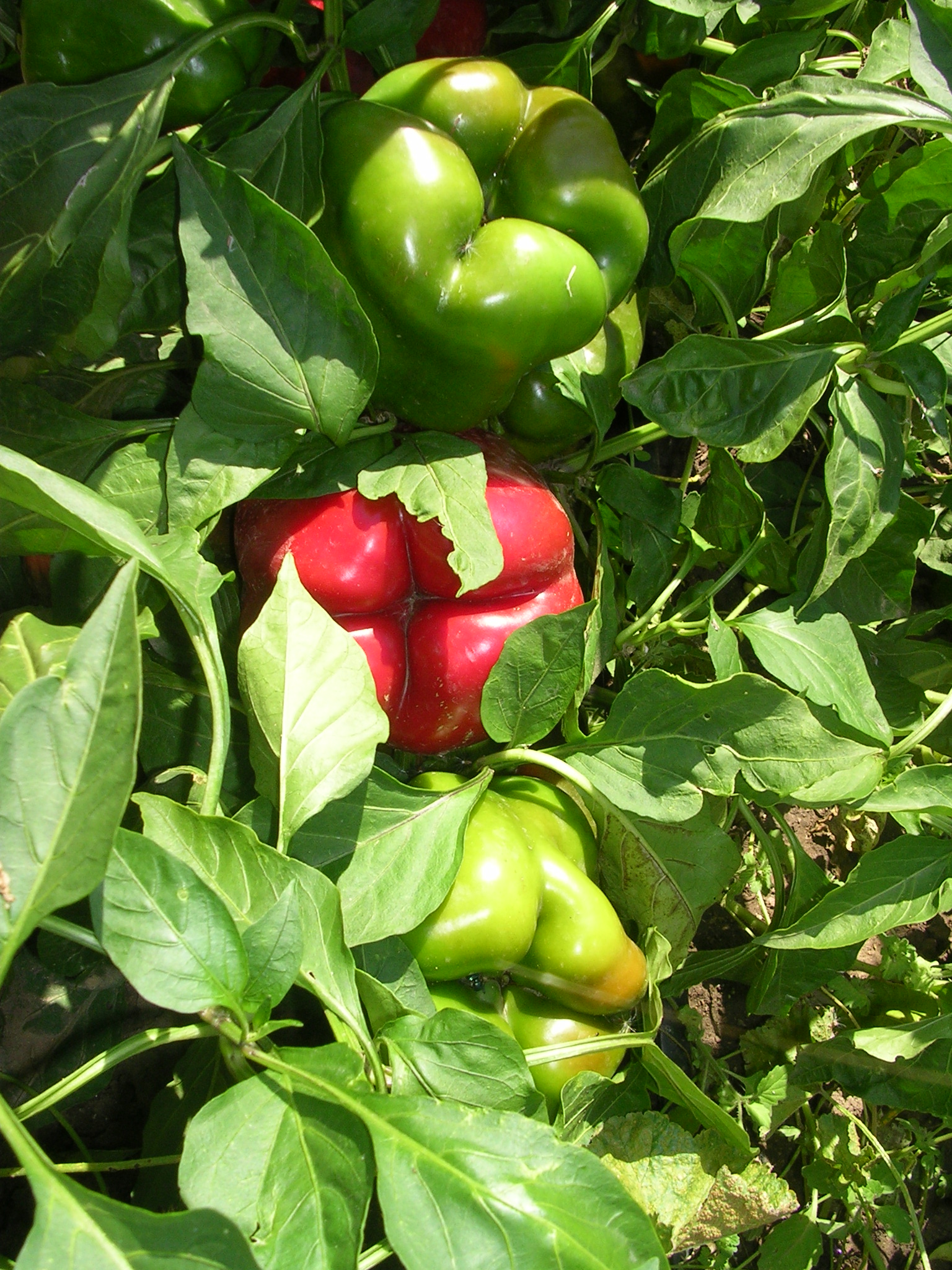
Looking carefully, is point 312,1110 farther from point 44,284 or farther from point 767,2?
point 767,2

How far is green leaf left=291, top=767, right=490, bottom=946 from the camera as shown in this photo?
0.81 meters

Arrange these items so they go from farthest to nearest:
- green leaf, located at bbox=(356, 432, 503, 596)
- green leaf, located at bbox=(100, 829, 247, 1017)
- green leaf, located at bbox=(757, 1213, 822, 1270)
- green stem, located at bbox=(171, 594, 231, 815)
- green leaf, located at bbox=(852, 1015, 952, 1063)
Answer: green leaf, located at bbox=(757, 1213, 822, 1270), green leaf, located at bbox=(852, 1015, 952, 1063), green leaf, located at bbox=(356, 432, 503, 596), green stem, located at bbox=(171, 594, 231, 815), green leaf, located at bbox=(100, 829, 247, 1017)

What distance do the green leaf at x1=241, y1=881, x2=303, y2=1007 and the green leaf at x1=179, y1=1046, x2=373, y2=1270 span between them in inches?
2.8

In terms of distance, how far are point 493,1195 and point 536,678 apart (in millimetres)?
456

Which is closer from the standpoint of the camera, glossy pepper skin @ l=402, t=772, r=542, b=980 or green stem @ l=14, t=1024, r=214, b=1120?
green stem @ l=14, t=1024, r=214, b=1120

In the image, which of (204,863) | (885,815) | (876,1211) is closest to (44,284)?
(204,863)

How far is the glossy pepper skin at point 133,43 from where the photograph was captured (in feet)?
2.58

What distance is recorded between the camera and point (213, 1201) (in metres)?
0.58

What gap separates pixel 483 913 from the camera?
0.90m

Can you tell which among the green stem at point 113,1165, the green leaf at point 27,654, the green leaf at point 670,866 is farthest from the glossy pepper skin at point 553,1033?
the green leaf at point 27,654

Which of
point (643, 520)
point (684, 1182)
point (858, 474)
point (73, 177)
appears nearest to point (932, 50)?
point (858, 474)

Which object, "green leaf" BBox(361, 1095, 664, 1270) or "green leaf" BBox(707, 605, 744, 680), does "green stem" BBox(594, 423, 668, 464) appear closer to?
"green leaf" BBox(707, 605, 744, 680)

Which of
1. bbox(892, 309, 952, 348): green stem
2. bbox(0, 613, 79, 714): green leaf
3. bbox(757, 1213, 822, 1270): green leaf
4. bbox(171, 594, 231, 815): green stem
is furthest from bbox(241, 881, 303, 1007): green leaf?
bbox(757, 1213, 822, 1270): green leaf

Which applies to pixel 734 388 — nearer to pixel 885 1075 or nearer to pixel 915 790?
pixel 915 790
